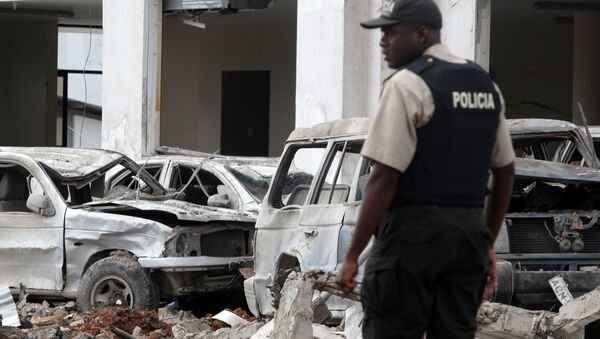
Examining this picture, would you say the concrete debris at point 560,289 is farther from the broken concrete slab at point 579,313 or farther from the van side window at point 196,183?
the van side window at point 196,183

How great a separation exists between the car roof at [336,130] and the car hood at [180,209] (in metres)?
1.92

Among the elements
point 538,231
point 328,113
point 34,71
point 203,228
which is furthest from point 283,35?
point 538,231

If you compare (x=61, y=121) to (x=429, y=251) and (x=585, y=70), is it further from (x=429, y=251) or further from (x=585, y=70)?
(x=429, y=251)

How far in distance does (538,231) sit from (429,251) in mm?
3949

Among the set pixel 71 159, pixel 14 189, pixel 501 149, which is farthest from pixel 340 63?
pixel 501 149

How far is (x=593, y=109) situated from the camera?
19.9m

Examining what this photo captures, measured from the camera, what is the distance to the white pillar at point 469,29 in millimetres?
14883

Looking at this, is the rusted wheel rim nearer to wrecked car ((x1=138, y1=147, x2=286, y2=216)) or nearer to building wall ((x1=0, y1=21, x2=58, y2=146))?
wrecked car ((x1=138, y1=147, x2=286, y2=216))

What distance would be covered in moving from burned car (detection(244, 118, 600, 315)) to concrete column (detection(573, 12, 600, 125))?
11.3 metres

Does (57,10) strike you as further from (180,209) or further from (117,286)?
(117,286)

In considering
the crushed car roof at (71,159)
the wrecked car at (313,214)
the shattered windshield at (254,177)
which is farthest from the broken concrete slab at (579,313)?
the crushed car roof at (71,159)

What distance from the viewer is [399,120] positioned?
409cm

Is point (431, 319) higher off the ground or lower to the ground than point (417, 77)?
lower

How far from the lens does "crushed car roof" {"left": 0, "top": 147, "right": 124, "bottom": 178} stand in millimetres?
12016
